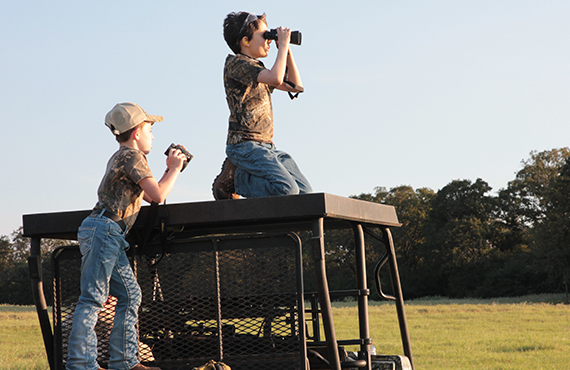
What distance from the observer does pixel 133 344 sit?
112 inches

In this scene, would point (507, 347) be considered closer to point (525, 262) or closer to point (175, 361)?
point (175, 361)

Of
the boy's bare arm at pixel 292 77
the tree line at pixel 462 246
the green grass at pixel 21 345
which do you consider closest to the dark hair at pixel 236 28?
the boy's bare arm at pixel 292 77

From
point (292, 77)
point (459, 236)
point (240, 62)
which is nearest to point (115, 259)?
point (240, 62)

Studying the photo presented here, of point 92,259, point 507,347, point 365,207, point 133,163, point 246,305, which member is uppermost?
point 133,163

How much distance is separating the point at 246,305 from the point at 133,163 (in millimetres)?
876

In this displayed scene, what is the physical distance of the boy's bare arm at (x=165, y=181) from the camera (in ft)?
9.48

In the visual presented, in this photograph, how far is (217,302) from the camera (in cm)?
285

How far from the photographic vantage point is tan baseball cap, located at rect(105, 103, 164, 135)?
3.15m

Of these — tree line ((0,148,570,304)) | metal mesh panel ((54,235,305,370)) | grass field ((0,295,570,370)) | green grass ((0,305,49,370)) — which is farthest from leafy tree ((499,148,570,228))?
metal mesh panel ((54,235,305,370))

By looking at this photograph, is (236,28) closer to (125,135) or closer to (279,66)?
(279,66)

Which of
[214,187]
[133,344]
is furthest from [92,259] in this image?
[214,187]

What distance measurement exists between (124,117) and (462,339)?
13.0 meters

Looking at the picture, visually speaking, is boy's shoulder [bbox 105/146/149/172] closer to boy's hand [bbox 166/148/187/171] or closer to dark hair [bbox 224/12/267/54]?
boy's hand [bbox 166/148/187/171]

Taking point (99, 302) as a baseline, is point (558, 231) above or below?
above
